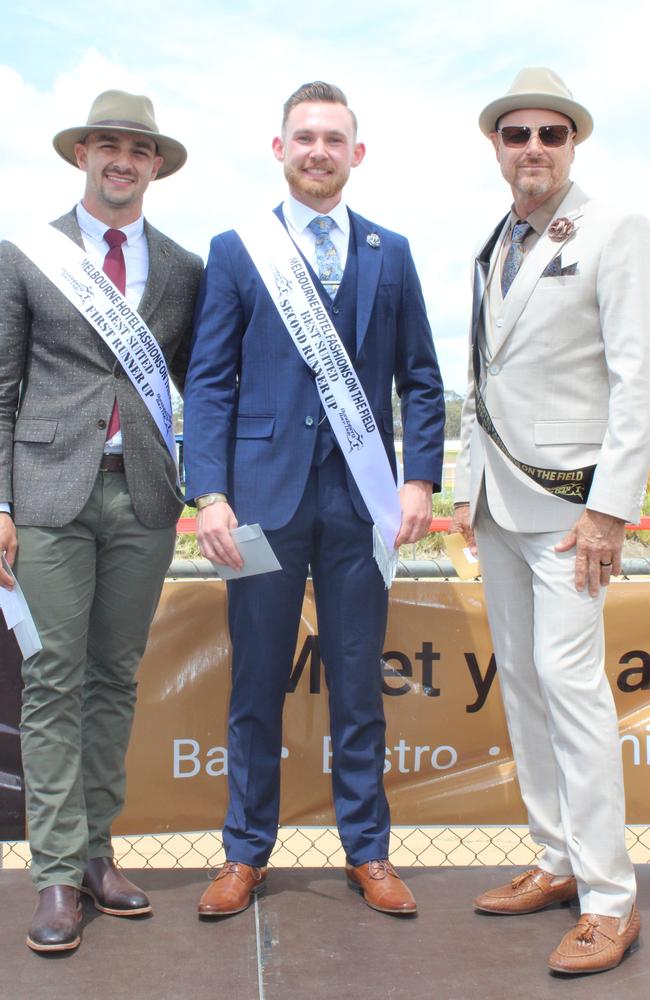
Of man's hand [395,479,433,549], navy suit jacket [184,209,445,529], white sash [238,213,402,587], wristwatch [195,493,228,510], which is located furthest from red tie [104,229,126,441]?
man's hand [395,479,433,549]

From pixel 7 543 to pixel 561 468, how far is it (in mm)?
1422

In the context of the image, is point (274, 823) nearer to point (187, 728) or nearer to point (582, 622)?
point (187, 728)

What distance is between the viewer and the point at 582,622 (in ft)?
8.64

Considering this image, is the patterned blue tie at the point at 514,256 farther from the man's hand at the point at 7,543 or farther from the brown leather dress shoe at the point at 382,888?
the brown leather dress shoe at the point at 382,888

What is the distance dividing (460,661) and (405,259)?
1341 millimetres

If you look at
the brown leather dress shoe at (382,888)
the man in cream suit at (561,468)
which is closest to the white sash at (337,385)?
the man in cream suit at (561,468)

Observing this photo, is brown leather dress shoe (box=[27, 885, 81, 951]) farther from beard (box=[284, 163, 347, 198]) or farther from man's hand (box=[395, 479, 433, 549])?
beard (box=[284, 163, 347, 198])

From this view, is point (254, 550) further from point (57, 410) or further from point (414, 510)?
point (57, 410)

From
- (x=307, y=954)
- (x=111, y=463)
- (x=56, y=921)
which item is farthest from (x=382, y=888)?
(x=111, y=463)

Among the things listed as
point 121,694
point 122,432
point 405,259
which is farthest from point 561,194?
point 121,694

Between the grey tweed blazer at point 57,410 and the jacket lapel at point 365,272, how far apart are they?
0.57 metres

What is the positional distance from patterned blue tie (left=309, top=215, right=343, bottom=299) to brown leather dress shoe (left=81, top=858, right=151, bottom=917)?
67.1 inches

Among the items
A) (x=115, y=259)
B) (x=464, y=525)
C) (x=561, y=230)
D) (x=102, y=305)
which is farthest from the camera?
(x=464, y=525)

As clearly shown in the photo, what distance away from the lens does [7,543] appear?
2705 mm
